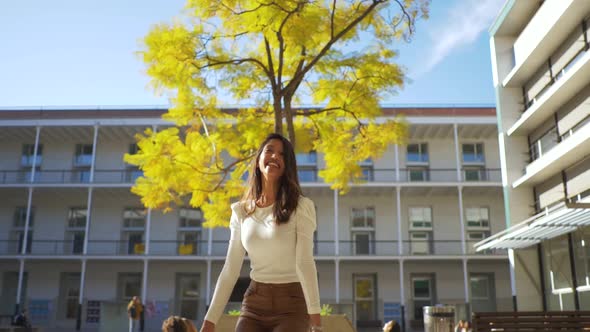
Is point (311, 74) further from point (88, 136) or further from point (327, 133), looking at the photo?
point (88, 136)

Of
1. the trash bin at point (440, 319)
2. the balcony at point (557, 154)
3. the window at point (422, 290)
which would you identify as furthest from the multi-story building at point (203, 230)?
the trash bin at point (440, 319)

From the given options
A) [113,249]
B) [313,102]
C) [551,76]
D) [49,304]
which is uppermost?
[551,76]

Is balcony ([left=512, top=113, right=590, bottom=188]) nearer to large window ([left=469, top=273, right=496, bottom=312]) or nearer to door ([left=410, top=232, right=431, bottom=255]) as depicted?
door ([left=410, top=232, right=431, bottom=255])

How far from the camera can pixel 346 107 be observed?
10.4 meters

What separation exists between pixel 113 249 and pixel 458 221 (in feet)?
48.1

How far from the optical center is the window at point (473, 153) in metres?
25.4

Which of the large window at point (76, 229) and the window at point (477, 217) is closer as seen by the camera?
the window at point (477, 217)

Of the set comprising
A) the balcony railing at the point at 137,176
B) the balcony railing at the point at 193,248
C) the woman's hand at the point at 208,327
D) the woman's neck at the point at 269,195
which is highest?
the balcony railing at the point at 137,176

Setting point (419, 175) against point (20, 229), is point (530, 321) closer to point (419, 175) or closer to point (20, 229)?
point (419, 175)

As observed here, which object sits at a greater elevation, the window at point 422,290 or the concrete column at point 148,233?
the concrete column at point 148,233

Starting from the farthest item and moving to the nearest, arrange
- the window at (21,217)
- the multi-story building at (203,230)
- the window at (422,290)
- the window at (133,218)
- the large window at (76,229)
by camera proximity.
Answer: the window at (21,217)
the window at (133,218)
the large window at (76,229)
the window at (422,290)
the multi-story building at (203,230)

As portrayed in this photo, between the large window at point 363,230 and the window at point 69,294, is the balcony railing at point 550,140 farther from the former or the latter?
the window at point 69,294

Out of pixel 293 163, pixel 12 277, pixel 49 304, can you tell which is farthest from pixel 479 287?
pixel 293 163

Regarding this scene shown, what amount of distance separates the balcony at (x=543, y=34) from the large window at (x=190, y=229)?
13635 millimetres
